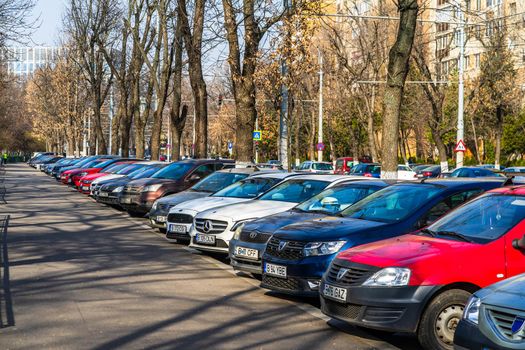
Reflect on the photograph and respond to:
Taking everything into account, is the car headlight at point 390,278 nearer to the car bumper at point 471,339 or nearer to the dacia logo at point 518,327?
the car bumper at point 471,339

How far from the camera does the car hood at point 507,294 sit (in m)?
6.02

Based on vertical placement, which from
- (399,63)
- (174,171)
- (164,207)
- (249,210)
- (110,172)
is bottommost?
(164,207)

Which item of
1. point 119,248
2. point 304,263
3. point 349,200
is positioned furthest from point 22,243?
point 304,263

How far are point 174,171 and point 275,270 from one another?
13.1m

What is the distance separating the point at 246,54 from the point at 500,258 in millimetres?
18559

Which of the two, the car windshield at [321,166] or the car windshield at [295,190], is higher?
the car windshield at [295,190]

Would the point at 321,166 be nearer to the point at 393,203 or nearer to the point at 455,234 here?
the point at 393,203

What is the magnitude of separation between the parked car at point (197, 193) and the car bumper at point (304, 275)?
816 cm

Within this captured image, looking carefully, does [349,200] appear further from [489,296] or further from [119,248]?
[489,296]

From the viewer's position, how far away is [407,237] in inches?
355

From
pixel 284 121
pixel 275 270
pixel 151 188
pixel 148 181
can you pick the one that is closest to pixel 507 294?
pixel 275 270

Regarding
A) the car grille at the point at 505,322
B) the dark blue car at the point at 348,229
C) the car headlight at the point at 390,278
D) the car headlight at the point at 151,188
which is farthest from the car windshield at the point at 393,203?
the car headlight at the point at 151,188

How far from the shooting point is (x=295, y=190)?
1464 cm

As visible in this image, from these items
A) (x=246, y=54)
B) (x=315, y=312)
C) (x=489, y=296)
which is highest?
(x=246, y=54)
